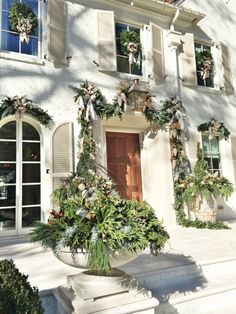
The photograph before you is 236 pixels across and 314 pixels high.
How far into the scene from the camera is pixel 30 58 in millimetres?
5418

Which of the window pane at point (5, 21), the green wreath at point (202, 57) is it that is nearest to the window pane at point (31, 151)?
the window pane at point (5, 21)

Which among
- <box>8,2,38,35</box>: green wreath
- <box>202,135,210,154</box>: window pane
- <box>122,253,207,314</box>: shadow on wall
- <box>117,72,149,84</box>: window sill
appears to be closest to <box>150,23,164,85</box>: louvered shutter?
<box>117,72,149,84</box>: window sill

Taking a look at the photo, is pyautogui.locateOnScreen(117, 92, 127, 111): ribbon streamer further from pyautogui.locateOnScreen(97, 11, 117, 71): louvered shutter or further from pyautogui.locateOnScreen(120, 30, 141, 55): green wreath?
pyautogui.locateOnScreen(120, 30, 141, 55): green wreath

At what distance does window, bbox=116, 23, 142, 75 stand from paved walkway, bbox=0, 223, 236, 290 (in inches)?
150

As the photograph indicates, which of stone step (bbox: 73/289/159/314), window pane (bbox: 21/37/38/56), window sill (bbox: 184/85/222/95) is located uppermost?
window pane (bbox: 21/37/38/56)

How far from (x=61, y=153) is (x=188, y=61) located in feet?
13.6

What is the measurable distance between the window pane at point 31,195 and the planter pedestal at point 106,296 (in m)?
3.06

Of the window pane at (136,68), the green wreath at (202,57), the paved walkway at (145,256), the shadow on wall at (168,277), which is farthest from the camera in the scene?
the green wreath at (202,57)

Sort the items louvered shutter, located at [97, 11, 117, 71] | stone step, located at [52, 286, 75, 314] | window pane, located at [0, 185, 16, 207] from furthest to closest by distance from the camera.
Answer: louvered shutter, located at [97, 11, 117, 71] → window pane, located at [0, 185, 16, 207] → stone step, located at [52, 286, 75, 314]

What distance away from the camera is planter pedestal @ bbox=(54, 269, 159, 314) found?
82.3 inches

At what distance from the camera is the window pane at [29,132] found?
5355mm

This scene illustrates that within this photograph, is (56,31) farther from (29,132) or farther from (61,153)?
(61,153)

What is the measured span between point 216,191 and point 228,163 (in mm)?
1650

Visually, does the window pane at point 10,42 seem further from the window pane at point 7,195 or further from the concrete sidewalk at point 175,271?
the concrete sidewalk at point 175,271
